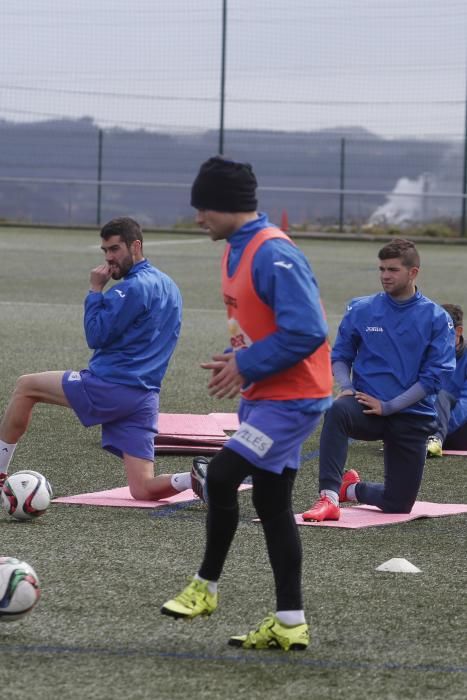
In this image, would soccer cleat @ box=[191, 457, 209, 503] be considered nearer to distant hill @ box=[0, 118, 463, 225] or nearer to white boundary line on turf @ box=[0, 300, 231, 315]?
white boundary line on turf @ box=[0, 300, 231, 315]

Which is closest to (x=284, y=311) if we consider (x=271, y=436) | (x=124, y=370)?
(x=271, y=436)

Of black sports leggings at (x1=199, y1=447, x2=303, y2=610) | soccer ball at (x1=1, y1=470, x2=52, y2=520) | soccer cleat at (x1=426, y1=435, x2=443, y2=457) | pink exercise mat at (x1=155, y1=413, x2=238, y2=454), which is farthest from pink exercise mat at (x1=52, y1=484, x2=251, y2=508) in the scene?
black sports leggings at (x1=199, y1=447, x2=303, y2=610)

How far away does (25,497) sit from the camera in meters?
6.77

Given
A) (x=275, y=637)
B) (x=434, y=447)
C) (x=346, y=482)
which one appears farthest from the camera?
(x=434, y=447)

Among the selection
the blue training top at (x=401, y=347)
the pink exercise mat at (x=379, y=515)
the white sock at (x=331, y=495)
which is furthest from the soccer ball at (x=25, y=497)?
the blue training top at (x=401, y=347)

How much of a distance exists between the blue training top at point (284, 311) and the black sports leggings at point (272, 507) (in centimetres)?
34

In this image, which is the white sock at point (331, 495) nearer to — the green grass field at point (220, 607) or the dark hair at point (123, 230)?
the green grass field at point (220, 607)

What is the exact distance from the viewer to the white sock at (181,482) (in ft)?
23.6

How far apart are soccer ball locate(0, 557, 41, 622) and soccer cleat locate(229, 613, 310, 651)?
0.75m

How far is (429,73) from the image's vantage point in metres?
37.7

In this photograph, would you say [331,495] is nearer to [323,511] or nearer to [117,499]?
[323,511]

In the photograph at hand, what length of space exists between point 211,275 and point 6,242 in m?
8.80

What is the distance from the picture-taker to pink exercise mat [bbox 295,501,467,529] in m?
6.99

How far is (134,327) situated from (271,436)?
2.64 m
